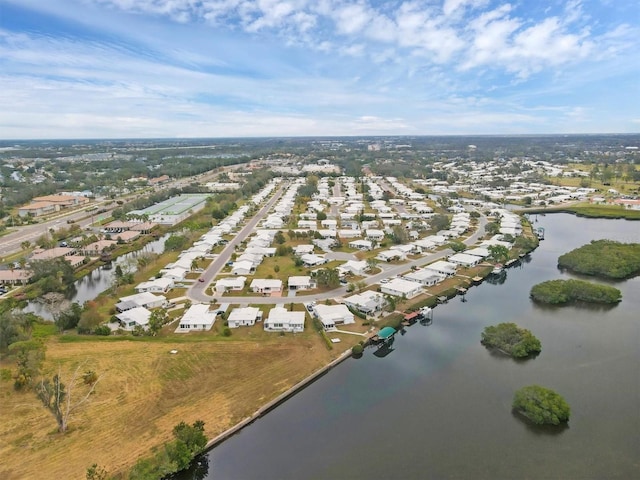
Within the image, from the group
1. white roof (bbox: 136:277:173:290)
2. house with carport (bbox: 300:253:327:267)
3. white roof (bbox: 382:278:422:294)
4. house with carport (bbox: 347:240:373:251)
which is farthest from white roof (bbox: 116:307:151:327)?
house with carport (bbox: 347:240:373:251)

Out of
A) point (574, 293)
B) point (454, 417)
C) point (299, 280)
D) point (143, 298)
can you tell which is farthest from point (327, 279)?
point (574, 293)

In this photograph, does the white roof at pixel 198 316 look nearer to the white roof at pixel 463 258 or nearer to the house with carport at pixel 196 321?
the house with carport at pixel 196 321

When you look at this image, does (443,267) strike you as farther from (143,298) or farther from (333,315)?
(143,298)

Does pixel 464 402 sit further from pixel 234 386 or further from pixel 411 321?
pixel 234 386

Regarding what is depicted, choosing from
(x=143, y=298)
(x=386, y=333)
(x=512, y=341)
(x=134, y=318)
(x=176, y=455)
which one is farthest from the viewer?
(x=143, y=298)

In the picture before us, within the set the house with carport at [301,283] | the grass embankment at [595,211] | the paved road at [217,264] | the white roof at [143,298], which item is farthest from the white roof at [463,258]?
the grass embankment at [595,211]
